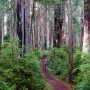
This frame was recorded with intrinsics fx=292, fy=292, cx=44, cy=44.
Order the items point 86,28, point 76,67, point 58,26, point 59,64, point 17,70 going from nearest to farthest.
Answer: point 17,70 < point 76,67 < point 86,28 < point 59,64 < point 58,26

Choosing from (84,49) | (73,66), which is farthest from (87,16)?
(73,66)

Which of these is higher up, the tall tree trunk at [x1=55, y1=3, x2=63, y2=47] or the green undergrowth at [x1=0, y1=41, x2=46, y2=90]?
the tall tree trunk at [x1=55, y1=3, x2=63, y2=47]

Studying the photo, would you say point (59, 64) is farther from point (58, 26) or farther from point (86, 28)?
point (58, 26)

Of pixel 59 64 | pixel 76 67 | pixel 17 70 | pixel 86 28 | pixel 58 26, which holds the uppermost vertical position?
pixel 58 26

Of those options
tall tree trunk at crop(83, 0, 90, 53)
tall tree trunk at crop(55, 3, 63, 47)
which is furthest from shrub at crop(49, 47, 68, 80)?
tall tree trunk at crop(55, 3, 63, 47)

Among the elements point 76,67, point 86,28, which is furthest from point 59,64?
point 86,28

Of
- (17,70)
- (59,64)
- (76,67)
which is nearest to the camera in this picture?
(17,70)

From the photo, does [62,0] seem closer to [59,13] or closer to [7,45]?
[59,13]

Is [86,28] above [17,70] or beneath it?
above

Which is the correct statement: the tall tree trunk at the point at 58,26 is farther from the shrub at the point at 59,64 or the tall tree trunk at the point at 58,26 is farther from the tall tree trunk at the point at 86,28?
the tall tree trunk at the point at 86,28

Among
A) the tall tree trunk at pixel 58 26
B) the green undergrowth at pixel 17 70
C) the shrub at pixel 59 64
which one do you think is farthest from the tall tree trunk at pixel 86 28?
the tall tree trunk at pixel 58 26

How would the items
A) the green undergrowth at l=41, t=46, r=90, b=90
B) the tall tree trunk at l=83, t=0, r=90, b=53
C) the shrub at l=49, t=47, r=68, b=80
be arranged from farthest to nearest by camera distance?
the shrub at l=49, t=47, r=68, b=80 → the tall tree trunk at l=83, t=0, r=90, b=53 → the green undergrowth at l=41, t=46, r=90, b=90

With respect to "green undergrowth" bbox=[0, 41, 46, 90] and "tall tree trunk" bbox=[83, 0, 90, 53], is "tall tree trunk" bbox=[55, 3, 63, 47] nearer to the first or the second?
"tall tree trunk" bbox=[83, 0, 90, 53]

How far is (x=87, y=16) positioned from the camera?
680 inches
